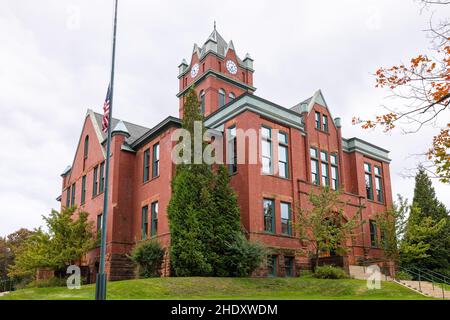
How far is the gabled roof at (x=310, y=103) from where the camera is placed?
35844mm

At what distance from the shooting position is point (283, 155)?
108ft

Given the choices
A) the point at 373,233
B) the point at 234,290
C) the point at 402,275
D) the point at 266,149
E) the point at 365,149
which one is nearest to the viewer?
the point at 234,290

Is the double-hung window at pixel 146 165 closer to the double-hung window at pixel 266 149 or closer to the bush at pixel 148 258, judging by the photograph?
the bush at pixel 148 258

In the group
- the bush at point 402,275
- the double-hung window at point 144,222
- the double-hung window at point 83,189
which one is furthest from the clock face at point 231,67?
the bush at point 402,275

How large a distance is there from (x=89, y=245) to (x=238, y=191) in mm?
11001

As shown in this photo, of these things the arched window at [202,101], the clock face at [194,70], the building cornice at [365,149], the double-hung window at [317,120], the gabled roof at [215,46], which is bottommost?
the building cornice at [365,149]

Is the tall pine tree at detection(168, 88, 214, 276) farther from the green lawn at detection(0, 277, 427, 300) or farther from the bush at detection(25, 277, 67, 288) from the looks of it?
the bush at detection(25, 277, 67, 288)

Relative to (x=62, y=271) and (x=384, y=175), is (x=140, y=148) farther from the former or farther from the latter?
(x=384, y=175)

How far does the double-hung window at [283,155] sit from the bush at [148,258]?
9.72m

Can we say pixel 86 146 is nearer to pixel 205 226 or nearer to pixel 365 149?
pixel 205 226

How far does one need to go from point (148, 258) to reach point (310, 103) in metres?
17.2

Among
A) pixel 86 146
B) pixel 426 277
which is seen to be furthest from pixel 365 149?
pixel 86 146

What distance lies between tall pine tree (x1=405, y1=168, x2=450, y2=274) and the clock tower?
59.4 ft
